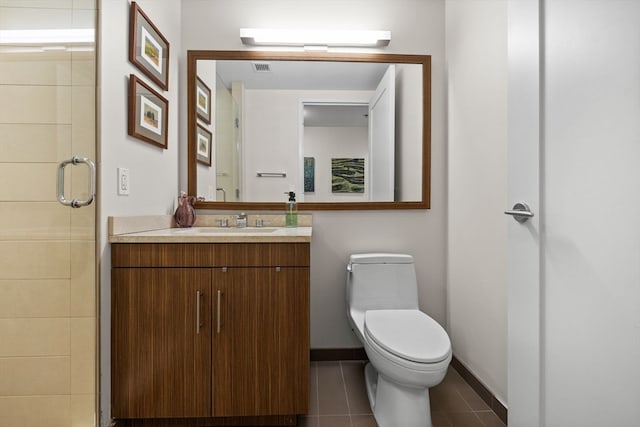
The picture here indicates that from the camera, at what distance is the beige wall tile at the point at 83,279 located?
127 centimetres

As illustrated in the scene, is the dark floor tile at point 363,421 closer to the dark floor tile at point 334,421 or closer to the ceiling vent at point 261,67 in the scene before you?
the dark floor tile at point 334,421

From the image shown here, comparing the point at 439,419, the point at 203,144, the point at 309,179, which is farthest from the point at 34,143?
the point at 439,419

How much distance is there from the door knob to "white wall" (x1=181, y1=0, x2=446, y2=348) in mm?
1067

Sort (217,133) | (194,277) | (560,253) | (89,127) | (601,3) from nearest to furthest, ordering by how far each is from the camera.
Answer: (601,3), (560,253), (89,127), (194,277), (217,133)

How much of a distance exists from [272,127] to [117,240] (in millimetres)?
1133

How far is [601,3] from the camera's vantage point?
31.9 inches

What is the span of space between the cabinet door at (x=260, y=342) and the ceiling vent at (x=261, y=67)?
133 centimetres

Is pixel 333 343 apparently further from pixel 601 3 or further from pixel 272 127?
pixel 601 3

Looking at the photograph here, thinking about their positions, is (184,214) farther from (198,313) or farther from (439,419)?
(439,419)

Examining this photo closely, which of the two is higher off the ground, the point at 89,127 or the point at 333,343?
the point at 89,127

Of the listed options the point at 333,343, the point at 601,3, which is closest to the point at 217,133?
the point at 333,343

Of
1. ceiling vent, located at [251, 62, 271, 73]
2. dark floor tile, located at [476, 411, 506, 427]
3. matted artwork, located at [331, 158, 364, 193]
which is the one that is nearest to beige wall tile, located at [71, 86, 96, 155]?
ceiling vent, located at [251, 62, 271, 73]

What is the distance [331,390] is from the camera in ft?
6.02

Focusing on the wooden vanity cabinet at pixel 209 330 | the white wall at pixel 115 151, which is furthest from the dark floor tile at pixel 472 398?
the white wall at pixel 115 151
